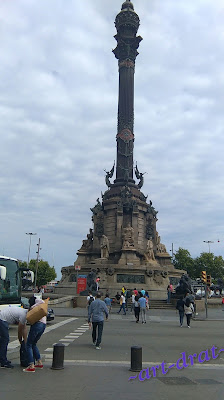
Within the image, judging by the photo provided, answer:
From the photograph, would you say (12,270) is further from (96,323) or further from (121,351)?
(121,351)

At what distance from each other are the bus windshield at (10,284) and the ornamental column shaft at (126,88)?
33044mm

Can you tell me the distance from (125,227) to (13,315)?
122 ft

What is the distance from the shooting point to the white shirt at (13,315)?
8.65 m

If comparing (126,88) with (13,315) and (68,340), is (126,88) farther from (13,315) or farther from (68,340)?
(13,315)

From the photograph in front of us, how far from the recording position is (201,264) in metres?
87.1

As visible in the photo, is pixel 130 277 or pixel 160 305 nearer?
pixel 160 305

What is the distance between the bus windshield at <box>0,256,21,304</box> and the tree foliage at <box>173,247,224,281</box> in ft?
242

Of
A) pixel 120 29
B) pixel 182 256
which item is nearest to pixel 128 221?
pixel 120 29

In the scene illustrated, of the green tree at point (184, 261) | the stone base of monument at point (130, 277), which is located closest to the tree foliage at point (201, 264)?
the green tree at point (184, 261)

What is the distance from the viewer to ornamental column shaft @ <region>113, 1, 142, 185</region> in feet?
166

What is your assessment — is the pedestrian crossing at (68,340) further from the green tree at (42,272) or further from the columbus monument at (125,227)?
the green tree at (42,272)

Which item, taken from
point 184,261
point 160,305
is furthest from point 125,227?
point 184,261

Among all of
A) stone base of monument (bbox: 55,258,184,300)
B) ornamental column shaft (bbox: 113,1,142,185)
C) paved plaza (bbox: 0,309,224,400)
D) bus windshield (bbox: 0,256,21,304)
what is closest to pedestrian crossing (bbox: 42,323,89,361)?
paved plaza (bbox: 0,309,224,400)

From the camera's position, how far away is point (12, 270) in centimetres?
1730
